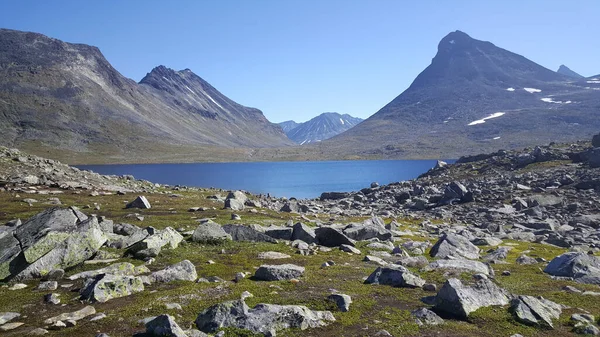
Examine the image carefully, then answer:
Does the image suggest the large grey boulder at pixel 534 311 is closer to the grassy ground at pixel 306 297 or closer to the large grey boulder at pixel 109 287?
the grassy ground at pixel 306 297

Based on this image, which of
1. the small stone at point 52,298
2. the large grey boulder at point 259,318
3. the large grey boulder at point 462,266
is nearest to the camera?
the large grey boulder at point 259,318

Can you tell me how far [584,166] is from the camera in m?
78.5

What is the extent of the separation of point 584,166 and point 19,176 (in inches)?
3655

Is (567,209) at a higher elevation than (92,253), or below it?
below

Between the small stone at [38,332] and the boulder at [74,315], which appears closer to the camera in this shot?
the small stone at [38,332]

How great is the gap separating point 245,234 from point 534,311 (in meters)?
17.4

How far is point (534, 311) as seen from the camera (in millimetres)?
14078

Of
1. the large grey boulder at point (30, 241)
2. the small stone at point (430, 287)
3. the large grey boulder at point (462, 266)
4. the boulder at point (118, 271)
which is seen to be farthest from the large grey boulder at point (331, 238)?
the large grey boulder at point (30, 241)

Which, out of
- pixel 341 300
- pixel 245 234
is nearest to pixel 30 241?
pixel 245 234

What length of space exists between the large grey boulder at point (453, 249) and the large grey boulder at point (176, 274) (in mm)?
15159

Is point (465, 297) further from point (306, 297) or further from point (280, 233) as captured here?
point (280, 233)

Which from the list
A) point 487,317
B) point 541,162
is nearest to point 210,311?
point 487,317

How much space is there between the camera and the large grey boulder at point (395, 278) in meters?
17.6

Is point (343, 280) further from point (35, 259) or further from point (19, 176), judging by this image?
point (19, 176)
